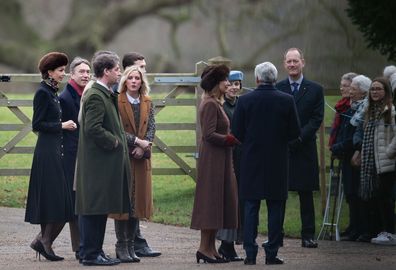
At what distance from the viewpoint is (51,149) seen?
1416cm

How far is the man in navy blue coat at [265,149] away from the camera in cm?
1393

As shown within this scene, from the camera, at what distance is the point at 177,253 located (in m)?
14.8

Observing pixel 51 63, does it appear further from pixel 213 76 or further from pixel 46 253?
pixel 46 253

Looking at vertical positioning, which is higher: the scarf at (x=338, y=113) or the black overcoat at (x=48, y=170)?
the scarf at (x=338, y=113)

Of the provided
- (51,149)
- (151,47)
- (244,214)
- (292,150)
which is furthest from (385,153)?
(151,47)

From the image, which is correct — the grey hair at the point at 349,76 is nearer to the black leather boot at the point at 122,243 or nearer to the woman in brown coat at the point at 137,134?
the woman in brown coat at the point at 137,134

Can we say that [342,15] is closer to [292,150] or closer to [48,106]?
[292,150]

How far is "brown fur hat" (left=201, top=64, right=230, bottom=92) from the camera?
1405 cm

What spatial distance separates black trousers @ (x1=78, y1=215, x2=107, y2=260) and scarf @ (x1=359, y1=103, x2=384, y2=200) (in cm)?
309

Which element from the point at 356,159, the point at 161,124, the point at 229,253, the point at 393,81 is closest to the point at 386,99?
the point at 393,81

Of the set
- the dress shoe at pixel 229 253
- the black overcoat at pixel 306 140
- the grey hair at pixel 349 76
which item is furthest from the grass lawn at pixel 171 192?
the dress shoe at pixel 229 253

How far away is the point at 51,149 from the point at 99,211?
0.93m

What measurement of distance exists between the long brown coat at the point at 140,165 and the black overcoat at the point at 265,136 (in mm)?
777

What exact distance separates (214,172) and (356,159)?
2238 mm
